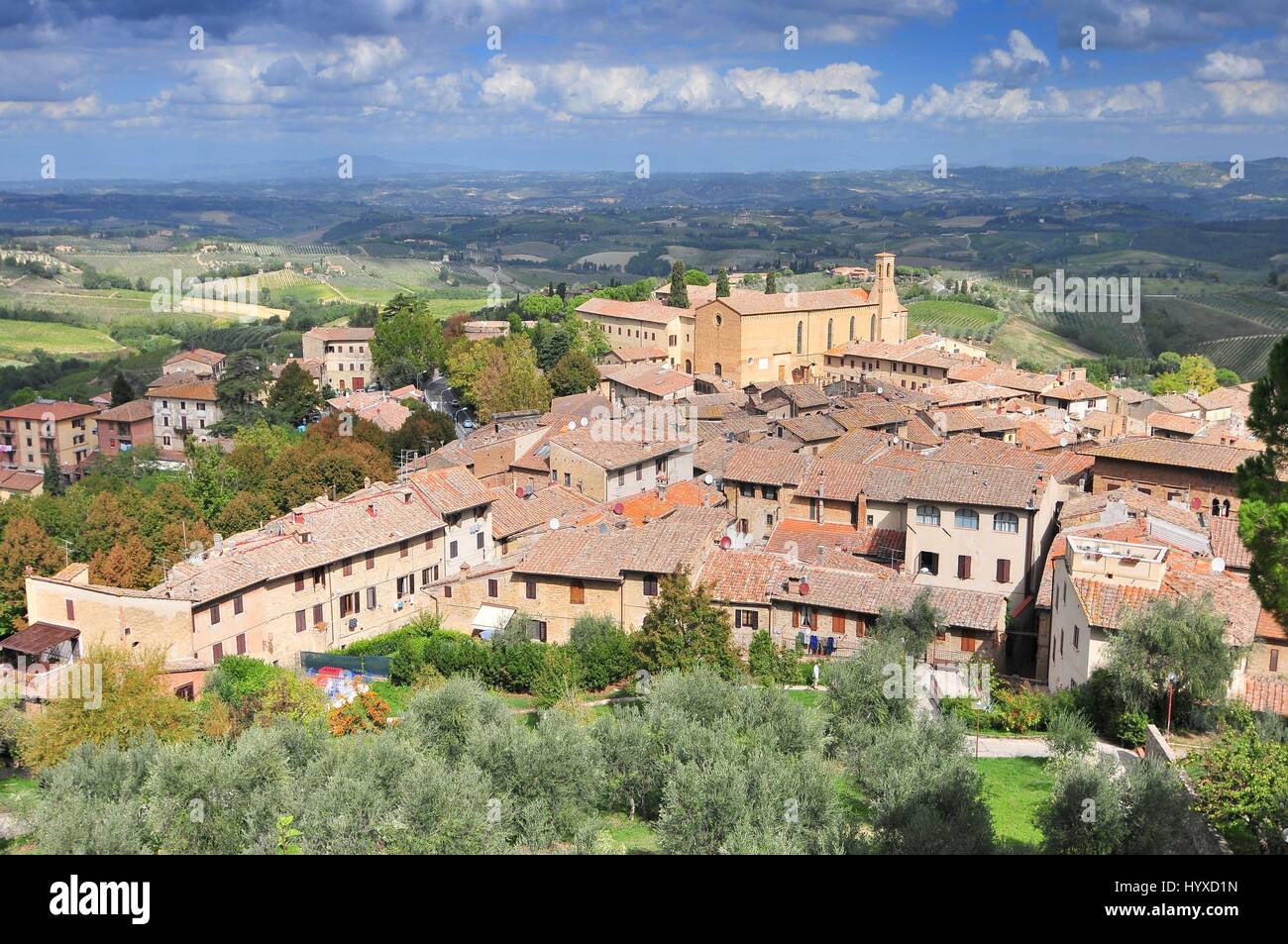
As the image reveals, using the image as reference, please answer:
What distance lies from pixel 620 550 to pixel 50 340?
10281cm

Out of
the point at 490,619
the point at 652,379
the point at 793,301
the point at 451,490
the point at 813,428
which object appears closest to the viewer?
the point at 490,619

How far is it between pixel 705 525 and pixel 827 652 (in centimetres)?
555

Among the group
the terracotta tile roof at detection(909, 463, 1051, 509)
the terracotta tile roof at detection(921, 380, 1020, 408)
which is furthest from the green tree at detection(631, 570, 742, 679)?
the terracotta tile roof at detection(921, 380, 1020, 408)

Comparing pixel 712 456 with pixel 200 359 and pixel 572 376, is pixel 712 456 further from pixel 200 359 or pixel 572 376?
pixel 200 359

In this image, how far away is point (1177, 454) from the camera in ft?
115

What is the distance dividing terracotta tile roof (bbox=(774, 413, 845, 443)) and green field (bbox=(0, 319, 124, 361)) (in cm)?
8454

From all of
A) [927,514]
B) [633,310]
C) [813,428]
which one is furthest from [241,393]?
[927,514]

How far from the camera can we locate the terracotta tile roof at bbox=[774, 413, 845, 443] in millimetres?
42375

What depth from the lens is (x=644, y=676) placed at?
2473 cm

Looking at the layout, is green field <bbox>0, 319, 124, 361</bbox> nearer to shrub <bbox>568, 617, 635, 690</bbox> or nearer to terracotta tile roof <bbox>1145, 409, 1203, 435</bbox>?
terracotta tile roof <bbox>1145, 409, 1203, 435</bbox>

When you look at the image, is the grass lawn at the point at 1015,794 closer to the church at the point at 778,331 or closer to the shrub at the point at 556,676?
the shrub at the point at 556,676

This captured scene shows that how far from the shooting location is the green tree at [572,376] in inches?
2318

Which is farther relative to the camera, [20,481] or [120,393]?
[120,393]
